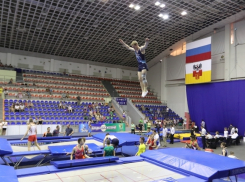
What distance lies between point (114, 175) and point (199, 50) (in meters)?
15.4

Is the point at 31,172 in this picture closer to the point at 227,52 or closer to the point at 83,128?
the point at 83,128

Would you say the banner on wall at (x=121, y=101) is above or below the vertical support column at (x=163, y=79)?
below

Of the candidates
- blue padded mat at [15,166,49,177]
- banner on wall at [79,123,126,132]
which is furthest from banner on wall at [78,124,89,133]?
blue padded mat at [15,166,49,177]

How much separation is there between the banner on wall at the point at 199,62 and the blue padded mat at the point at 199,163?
39.2 feet

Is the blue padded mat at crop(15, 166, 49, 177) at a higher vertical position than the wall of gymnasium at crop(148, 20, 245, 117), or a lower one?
lower

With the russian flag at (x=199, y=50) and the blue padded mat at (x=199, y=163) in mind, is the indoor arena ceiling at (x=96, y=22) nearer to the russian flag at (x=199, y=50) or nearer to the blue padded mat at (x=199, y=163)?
the russian flag at (x=199, y=50)

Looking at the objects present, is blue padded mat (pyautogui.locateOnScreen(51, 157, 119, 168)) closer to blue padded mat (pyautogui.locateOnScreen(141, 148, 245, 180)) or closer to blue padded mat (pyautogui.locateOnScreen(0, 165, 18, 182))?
blue padded mat (pyautogui.locateOnScreen(0, 165, 18, 182))

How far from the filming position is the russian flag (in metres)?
17.4

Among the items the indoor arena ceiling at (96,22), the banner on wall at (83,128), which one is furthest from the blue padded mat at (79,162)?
the indoor arena ceiling at (96,22)

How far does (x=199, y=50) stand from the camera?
1797 centimetres

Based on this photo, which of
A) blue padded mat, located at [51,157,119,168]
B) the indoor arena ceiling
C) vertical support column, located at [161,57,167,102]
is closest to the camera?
blue padded mat, located at [51,157,119,168]

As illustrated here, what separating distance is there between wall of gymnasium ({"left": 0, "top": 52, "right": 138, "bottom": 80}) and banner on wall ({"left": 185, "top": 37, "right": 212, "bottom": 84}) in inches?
401

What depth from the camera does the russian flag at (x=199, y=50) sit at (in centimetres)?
1738

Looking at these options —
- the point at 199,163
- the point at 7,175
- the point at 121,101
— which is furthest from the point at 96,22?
the point at 7,175
